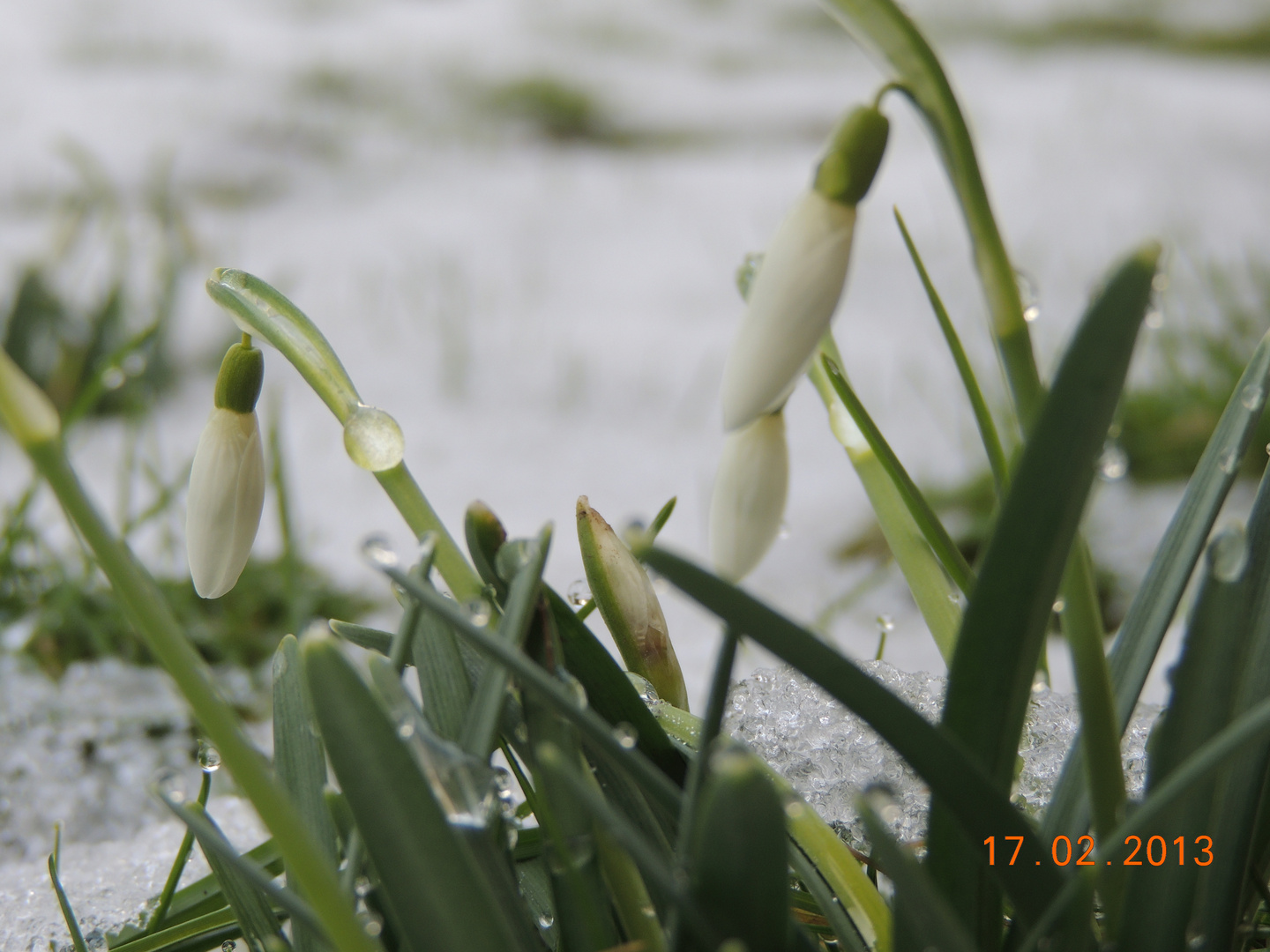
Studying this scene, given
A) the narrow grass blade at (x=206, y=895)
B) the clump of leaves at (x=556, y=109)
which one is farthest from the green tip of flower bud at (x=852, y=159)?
the clump of leaves at (x=556, y=109)

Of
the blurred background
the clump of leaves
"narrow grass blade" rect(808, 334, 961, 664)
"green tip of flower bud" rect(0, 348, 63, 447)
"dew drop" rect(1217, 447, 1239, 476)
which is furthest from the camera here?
the clump of leaves

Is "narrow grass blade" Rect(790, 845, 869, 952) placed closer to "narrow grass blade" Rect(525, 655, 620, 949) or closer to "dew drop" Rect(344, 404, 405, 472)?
"narrow grass blade" Rect(525, 655, 620, 949)

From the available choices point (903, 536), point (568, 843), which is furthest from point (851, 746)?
point (568, 843)

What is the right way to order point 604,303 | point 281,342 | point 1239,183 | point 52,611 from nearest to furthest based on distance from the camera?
point 281,342 → point 52,611 → point 604,303 → point 1239,183

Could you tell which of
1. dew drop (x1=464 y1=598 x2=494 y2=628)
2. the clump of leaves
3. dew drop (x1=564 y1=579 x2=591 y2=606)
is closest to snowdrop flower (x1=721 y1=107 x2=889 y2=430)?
dew drop (x1=464 y1=598 x2=494 y2=628)

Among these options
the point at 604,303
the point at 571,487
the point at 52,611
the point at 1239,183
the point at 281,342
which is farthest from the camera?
the point at 1239,183

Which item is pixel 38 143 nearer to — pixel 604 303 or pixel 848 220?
pixel 604 303

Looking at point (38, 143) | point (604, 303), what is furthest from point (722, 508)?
point (38, 143)
